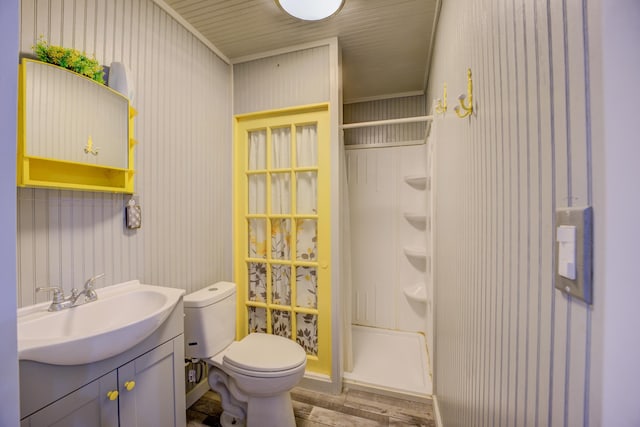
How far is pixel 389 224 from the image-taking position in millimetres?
2729

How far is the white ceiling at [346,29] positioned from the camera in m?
1.57

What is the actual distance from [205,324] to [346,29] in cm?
215

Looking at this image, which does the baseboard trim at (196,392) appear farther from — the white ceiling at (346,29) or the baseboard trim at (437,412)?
the white ceiling at (346,29)

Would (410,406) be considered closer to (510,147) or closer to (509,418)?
(509,418)

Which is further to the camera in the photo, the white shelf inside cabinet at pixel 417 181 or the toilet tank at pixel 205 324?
the white shelf inside cabinet at pixel 417 181

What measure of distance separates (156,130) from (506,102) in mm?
1717

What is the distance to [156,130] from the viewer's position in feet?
5.00

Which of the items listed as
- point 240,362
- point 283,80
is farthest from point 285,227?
Result: point 283,80

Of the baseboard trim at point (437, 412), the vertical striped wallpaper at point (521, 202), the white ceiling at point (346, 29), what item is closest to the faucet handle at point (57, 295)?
the vertical striped wallpaper at point (521, 202)

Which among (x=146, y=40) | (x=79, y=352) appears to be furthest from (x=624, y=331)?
(x=146, y=40)

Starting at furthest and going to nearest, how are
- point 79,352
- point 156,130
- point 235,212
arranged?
point 235,212 < point 156,130 < point 79,352

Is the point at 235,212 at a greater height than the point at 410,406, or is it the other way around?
the point at 235,212

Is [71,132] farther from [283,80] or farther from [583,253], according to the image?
[583,253]

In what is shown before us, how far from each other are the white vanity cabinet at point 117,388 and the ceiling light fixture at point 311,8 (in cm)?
177
